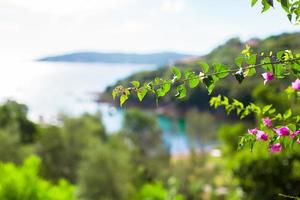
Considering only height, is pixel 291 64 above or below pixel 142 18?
below

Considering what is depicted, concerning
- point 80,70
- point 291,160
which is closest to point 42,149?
point 291,160

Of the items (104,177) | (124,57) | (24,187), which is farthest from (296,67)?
(124,57)

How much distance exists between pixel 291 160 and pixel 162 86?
415cm

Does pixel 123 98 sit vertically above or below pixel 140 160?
above

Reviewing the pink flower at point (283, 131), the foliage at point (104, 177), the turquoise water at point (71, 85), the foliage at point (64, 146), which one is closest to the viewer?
the pink flower at point (283, 131)

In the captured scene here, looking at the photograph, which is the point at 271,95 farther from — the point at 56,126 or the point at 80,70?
the point at 80,70

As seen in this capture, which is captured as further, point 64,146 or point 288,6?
point 64,146

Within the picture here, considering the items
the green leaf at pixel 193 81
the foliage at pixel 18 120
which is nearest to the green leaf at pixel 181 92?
the green leaf at pixel 193 81

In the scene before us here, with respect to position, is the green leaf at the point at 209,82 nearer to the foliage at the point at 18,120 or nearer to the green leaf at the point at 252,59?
the green leaf at the point at 252,59

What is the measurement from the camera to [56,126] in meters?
15.6

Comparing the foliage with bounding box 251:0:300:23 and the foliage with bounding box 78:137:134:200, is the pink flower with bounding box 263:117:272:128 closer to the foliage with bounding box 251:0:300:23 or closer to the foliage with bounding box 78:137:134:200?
the foliage with bounding box 251:0:300:23

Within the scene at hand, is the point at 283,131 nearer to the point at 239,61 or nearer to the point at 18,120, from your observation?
the point at 239,61

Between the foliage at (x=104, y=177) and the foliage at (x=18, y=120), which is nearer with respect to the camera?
the foliage at (x=104, y=177)

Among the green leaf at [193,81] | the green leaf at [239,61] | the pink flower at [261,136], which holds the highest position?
the green leaf at [239,61]
